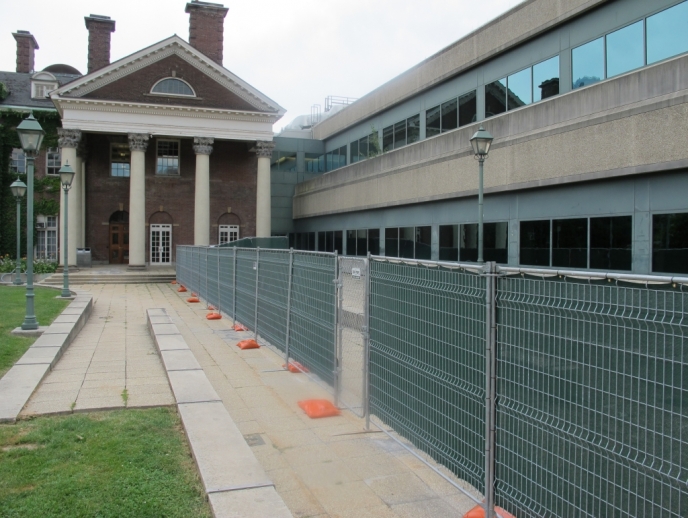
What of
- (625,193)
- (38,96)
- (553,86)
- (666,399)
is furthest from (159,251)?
(666,399)

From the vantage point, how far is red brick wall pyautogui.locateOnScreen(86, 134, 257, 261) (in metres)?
42.2

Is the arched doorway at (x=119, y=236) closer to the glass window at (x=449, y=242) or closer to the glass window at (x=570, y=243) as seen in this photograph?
the glass window at (x=449, y=242)

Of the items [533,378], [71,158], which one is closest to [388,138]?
[71,158]

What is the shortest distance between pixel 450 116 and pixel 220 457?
2442cm

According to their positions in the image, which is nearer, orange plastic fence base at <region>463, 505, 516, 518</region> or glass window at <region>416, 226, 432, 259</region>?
orange plastic fence base at <region>463, 505, 516, 518</region>

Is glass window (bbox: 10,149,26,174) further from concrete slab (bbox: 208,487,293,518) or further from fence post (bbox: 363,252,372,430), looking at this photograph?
concrete slab (bbox: 208,487,293,518)

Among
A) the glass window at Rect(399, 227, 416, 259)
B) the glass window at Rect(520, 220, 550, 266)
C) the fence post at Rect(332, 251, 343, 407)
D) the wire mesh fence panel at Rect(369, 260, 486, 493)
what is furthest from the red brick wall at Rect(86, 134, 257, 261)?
the wire mesh fence panel at Rect(369, 260, 486, 493)

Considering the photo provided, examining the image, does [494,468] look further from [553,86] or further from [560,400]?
[553,86]

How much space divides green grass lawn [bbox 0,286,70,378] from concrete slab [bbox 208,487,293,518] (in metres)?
5.44

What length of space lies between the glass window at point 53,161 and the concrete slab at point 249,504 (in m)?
44.1

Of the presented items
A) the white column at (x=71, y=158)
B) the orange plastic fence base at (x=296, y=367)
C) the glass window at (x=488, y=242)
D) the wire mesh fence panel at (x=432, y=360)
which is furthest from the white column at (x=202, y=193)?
the wire mesh fence panel at (x=432, y=360)

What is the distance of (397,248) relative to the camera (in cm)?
2938

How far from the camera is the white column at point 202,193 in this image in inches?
1583

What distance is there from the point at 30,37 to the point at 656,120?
52.7 meters
